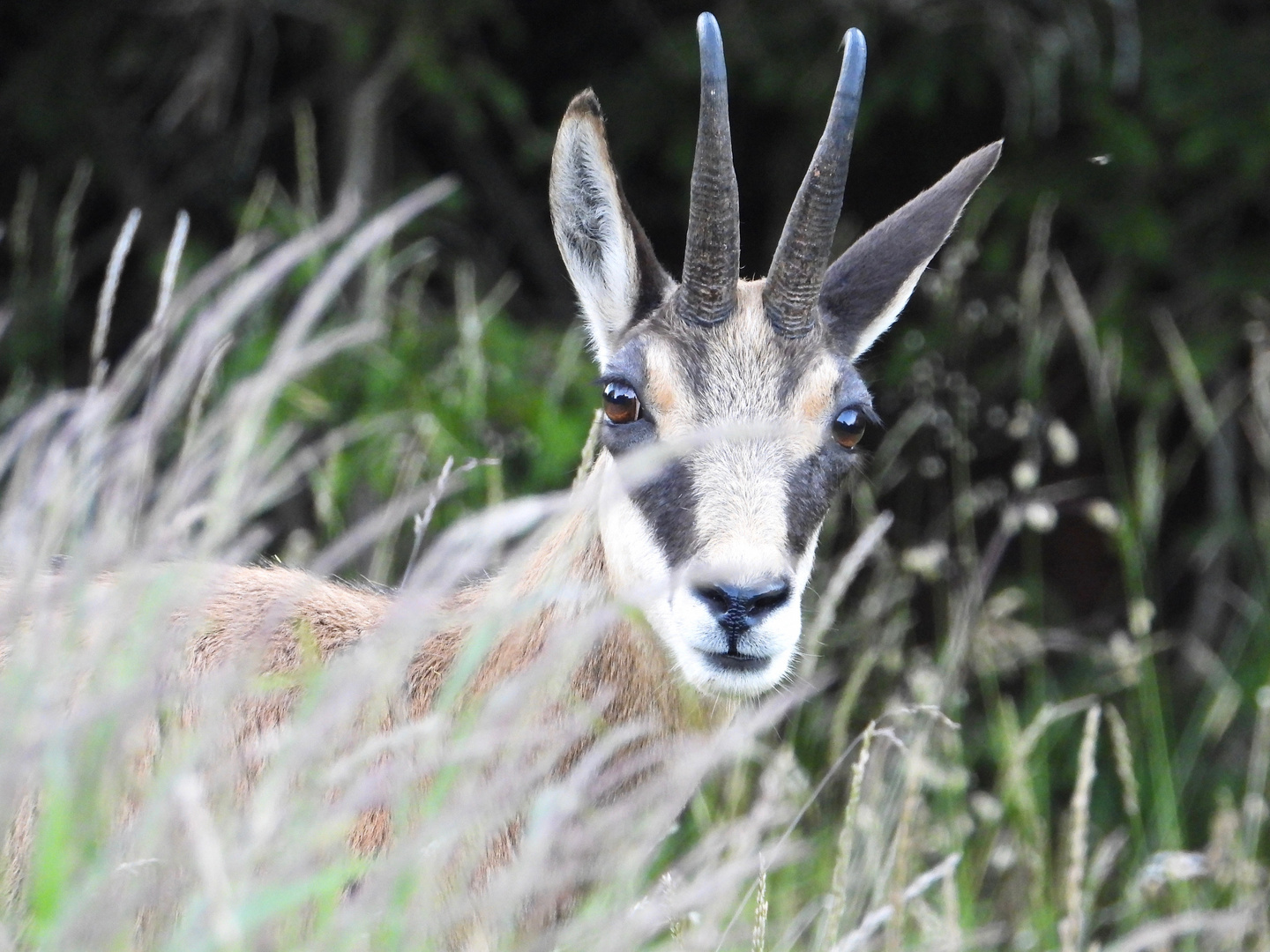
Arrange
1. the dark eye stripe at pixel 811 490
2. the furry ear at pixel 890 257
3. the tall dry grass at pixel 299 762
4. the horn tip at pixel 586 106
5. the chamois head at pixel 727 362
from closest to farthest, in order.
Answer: the tall dry grass at pixel 299 762
the chamois head at pixel 727 362
the dark eye stripe at pixel 811 490
the horn tip at pixel 586 106
the furry ear at pixel 890 257

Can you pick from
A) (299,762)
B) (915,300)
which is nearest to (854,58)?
(299,762)

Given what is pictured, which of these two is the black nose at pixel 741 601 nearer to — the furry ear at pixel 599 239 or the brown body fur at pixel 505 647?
the brown body fur at pixel 505 647

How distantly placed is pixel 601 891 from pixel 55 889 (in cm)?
107

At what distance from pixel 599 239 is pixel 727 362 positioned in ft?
2.11

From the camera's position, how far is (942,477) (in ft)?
29.6

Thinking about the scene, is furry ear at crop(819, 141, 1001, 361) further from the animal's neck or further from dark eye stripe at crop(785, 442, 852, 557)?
the animal's neck

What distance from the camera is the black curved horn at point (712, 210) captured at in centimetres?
348

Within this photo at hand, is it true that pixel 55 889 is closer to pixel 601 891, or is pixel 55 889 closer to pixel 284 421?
pixel 601 891

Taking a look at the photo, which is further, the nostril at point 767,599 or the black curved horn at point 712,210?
the black curved horn at point 712,210

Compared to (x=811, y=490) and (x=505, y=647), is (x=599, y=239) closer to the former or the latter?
(x=811, y=490)

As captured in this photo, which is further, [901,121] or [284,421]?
[901,121]

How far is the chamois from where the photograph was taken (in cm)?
321

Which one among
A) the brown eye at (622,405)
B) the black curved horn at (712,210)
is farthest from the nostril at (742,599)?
the black curved horn at (712,210)

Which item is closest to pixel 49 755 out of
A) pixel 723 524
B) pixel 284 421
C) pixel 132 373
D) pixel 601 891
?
pixel 132 373
